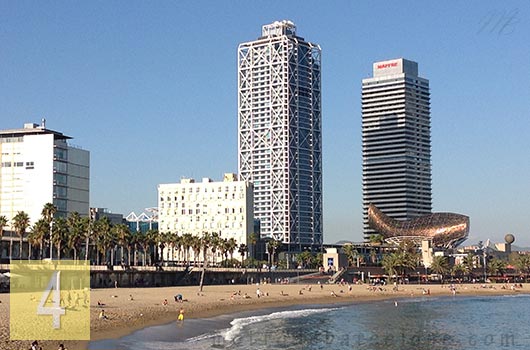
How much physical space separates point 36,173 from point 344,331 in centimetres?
11863

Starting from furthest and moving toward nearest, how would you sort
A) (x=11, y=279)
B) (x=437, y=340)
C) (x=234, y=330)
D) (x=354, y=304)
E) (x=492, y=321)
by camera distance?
(x=354, y=304) < (x=11, y=279) < (x=492, y=321) < (x=234, y=330) < (x=437, y=340)

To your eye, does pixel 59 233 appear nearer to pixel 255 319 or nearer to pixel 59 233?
pixel 59 233

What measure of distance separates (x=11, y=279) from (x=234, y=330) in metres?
43.2

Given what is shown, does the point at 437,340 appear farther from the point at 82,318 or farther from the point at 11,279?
the point at 11,279

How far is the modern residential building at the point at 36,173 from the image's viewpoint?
577 ft

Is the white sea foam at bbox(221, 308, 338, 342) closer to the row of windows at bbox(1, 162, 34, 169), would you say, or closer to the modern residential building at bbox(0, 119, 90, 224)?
the modern residential building at bbox(0, 119, 90, 224)

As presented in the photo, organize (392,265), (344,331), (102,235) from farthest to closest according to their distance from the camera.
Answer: (392,265)
(102,235)
(344,331)

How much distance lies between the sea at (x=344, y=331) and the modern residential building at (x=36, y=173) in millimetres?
88543

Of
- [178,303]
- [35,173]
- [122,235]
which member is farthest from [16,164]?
[178,303]

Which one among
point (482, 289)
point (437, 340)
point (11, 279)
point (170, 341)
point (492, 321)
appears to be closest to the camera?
point (170, 341)

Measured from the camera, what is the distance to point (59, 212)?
177m

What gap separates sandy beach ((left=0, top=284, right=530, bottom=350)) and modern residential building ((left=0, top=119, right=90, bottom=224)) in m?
61.6

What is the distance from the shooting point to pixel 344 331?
74.7 meters

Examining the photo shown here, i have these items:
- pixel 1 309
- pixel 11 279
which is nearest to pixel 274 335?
pixel 1 309
